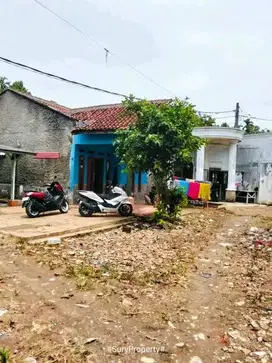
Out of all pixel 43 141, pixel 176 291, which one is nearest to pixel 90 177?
pixel 43 141

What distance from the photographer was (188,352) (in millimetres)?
2988

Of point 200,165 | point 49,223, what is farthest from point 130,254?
point 200,165

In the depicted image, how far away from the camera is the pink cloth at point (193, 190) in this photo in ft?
49.5

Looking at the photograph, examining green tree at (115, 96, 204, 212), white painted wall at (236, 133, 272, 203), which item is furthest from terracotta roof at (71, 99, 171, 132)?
white painted wall at (236, 133, 272, 203)

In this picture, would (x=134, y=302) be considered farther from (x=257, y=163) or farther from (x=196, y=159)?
(x=257, y=163)

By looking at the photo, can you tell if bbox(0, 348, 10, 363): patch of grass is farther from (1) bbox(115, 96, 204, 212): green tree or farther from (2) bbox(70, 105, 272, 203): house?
(2) bbox(70, 105, 272, 203): house

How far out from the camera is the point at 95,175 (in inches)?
595

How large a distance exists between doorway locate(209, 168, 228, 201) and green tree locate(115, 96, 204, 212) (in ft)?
31.2

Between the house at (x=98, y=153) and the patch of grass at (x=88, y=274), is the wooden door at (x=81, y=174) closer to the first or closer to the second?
the house at (x=98, y=153)

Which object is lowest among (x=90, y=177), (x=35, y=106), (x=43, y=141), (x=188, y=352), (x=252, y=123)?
(x=188, y=352)

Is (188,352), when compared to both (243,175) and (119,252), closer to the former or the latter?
(119,252)

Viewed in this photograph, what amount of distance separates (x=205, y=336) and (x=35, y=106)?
12.5m

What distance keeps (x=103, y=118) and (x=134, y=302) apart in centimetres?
1122

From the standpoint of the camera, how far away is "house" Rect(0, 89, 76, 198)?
1321cm
